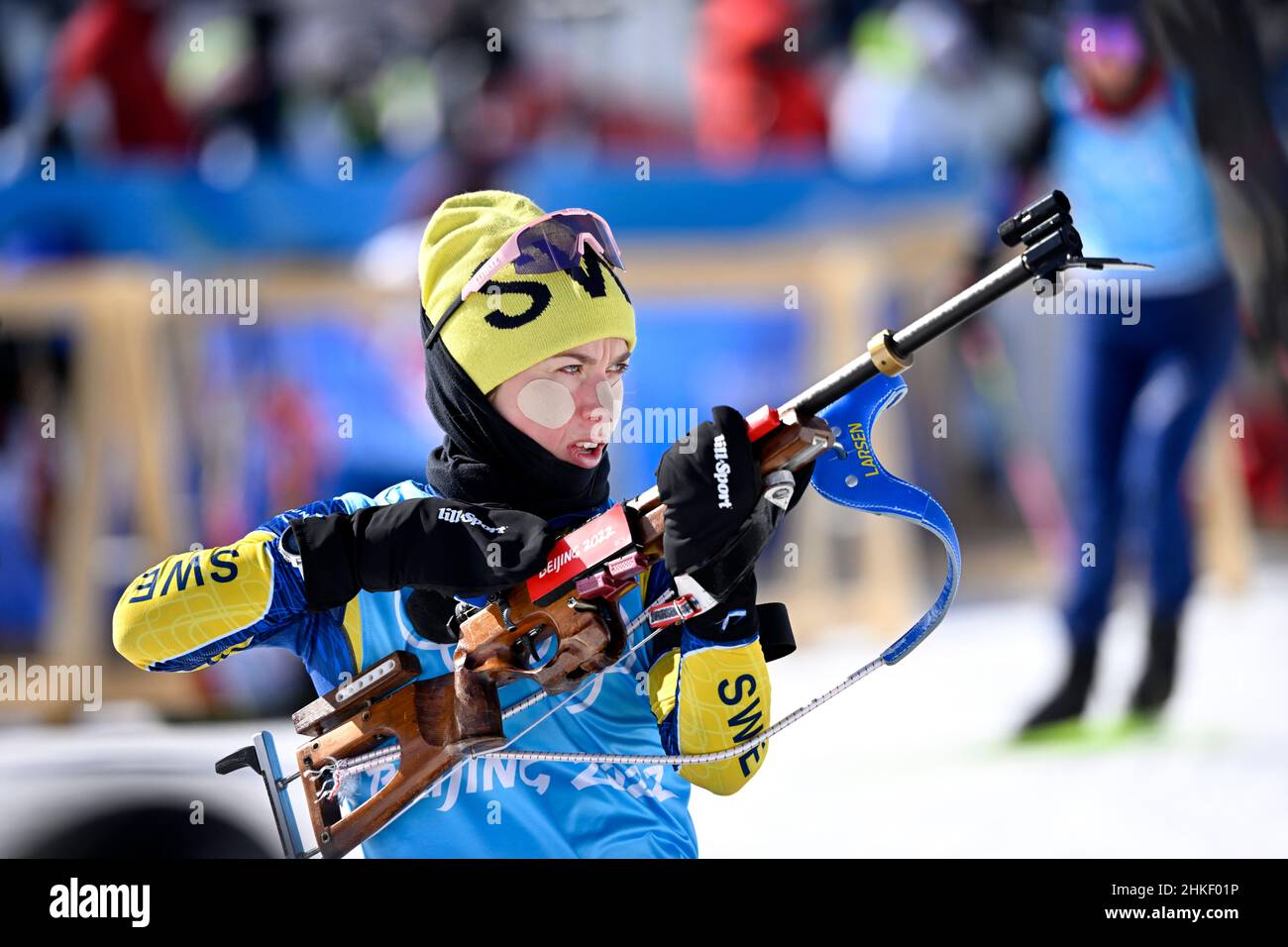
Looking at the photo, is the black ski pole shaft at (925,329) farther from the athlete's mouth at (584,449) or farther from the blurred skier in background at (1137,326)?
the blurred skier in background at (1137,326)

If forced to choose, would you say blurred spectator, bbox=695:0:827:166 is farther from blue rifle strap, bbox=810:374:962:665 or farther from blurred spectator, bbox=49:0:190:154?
blue rifle strap, bbox=810:374:962:665

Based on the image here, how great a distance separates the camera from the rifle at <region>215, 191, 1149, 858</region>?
1.74m

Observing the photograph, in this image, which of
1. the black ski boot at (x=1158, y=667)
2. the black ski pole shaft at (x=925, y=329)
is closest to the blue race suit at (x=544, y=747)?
the black ski pole shaft at (x=925, y=329)

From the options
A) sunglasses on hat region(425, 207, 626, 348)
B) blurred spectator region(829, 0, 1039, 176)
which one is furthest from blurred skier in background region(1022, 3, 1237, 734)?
sunglasses on hat region(425, 207, 626, 348)

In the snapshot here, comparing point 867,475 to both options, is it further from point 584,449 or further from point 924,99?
point 924,99

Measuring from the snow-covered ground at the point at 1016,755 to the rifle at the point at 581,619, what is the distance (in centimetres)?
112

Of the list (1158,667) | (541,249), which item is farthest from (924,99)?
(541,249)

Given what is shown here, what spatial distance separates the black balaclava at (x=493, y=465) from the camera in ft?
6.50

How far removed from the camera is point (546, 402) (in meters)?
1.97

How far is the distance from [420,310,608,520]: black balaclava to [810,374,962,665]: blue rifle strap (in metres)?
0.29

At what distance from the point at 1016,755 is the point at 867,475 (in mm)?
2143

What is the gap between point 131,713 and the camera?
4070 millimetres

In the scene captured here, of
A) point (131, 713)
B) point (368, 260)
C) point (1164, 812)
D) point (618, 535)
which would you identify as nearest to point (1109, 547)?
point (1164, 812)
